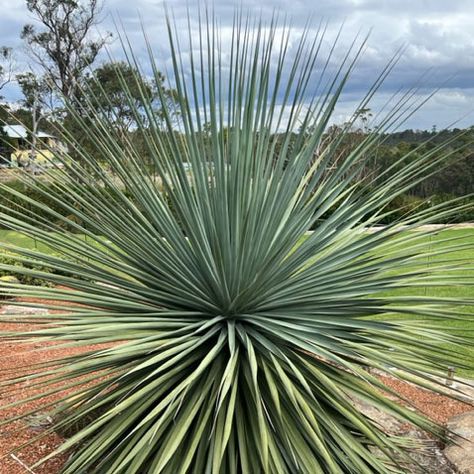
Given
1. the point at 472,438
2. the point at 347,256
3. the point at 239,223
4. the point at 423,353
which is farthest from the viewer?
the point at 472,438

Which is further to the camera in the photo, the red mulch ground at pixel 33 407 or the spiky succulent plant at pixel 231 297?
the red mulch ground at pixel 33 407

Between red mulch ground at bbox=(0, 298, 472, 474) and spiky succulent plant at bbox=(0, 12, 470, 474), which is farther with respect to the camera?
red mulch ground at bbox=(0, 298, 472, 474)

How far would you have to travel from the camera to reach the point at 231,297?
268 cm

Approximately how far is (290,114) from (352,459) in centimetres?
174

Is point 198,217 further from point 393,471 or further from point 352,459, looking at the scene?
point 393,471

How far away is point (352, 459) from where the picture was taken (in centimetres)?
233

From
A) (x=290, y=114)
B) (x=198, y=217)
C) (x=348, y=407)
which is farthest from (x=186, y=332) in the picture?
(x=290, y=114)

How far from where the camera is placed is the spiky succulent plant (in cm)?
237

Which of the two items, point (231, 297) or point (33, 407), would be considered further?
point (33, 407)

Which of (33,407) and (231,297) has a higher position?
(231,297)

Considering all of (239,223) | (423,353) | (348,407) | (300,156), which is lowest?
(348,407)

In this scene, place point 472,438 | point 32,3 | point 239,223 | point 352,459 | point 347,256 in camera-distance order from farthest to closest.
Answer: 1. point 32,3
2. point 472,438
3. point 347,256
4. point 239,223
5. point 352,459

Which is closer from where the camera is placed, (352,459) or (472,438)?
(352,459)

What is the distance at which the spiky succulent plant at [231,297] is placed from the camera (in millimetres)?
2365
